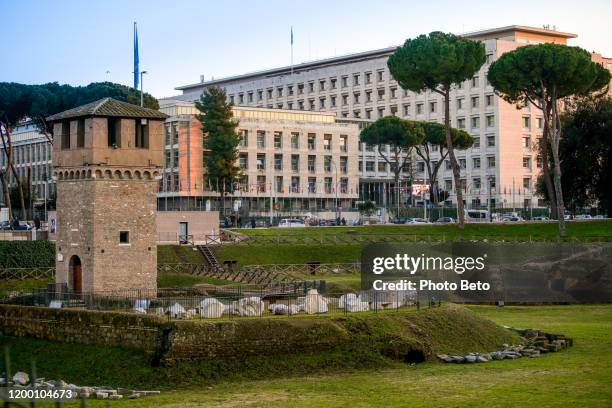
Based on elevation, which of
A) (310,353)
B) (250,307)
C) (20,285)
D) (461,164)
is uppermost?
(461,164)

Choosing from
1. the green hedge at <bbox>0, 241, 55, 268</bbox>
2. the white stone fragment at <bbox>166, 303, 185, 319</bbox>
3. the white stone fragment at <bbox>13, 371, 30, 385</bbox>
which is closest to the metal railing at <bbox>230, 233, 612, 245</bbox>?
the green hedge at <bbox>0, 241, 55, 268</bbox>

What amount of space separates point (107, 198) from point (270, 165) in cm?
7139

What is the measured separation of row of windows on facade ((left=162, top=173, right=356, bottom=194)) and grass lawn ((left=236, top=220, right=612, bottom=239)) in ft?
65.4

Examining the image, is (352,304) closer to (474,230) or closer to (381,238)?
(381,238)

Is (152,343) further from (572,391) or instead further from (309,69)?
(309,69)

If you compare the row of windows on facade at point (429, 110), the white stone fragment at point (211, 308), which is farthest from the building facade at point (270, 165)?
the white stone fragment at point (211, 308)

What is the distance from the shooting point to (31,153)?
5487 inches

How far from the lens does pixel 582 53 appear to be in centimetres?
9425

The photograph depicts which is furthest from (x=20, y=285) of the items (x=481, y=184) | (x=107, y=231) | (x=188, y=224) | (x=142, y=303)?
(x=481, y=184)

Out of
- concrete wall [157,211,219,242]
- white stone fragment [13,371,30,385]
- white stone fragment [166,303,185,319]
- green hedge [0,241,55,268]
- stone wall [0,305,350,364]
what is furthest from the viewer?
concrete wall [157,211,219,242]

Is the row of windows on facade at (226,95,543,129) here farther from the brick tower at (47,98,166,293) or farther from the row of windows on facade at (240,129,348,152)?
the brick tower at (47,98,166,293)

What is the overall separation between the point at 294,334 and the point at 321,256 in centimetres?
4223

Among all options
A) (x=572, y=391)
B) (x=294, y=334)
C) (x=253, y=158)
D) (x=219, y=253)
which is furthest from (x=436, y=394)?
(x=253, y=158)

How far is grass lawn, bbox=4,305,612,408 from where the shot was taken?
109 ft
